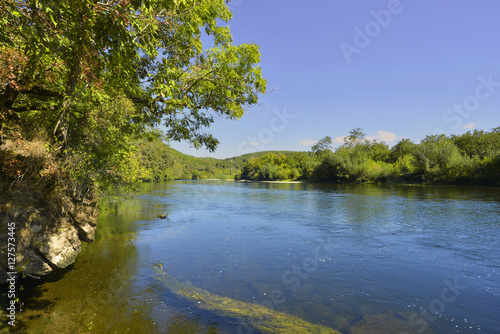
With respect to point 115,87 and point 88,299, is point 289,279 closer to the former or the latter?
point 88,299

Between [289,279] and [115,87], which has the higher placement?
[115,87]

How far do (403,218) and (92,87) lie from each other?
810 inches

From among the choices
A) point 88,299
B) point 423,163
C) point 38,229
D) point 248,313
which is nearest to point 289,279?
point 248,313

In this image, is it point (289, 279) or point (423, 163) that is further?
point (423, 163)

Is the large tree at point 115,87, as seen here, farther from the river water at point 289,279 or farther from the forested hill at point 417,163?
the forested hill at point 417,163

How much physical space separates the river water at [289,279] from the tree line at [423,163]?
155ft

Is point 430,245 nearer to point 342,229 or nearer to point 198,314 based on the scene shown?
point 342,229

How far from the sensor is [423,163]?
62125mm

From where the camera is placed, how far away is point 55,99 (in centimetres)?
737

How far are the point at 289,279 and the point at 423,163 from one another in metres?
65.7

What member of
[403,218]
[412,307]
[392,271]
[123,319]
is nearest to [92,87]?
[123,319]

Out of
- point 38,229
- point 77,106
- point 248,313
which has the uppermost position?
point 77,106

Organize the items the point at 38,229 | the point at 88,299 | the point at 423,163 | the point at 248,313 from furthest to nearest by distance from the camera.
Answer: the point at 423,163, the point at 38,229, the point at 88,299, the point at 248,313

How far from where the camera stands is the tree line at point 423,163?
5369 centimetres
